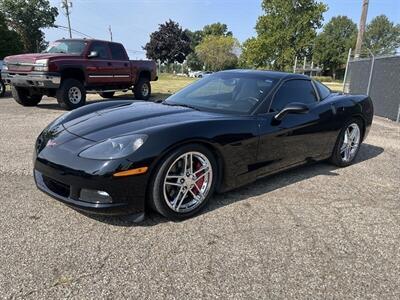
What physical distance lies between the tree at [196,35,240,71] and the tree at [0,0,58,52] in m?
25.1

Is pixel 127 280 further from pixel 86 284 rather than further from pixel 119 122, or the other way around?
pixel 119 122

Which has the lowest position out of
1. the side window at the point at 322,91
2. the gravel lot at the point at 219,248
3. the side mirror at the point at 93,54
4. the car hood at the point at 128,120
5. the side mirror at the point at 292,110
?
the gravel lot at the point at 219,248

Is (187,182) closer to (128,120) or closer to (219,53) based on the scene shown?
(128,120)

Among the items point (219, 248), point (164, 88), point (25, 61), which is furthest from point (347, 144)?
point (164, 88)

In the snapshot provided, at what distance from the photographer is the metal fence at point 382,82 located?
10.2m

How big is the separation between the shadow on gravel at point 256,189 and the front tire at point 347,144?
152mm

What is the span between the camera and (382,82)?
11.0m

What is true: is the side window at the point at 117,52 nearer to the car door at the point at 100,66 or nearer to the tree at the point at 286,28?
the car door at the point at 100,66

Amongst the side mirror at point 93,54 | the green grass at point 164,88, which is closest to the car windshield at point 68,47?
the side mirror at point 93,54

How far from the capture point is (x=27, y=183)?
3.92m

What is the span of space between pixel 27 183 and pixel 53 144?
104 centimetres

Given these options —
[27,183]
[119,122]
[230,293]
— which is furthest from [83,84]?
[230,293]

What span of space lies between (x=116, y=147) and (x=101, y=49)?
8500 mm

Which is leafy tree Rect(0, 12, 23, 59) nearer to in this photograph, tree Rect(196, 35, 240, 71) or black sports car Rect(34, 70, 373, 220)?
black sports car Rect(34, 70, 373, 220)
